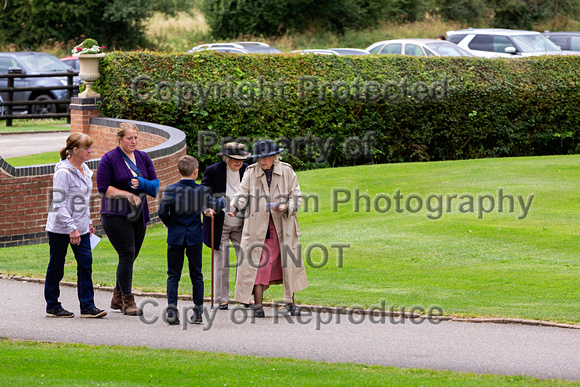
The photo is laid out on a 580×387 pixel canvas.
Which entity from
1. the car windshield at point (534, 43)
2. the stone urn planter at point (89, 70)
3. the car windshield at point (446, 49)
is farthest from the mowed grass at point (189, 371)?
the car windshield at point (534, 43)

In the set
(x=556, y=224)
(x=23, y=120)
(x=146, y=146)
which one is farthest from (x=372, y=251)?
(x=23, y=120)

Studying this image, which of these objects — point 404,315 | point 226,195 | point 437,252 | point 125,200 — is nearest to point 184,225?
point 125,200

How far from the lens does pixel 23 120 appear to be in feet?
89.4

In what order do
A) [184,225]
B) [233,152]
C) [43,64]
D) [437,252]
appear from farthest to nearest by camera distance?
[43,64], [437,252], [233,152], [184,225]

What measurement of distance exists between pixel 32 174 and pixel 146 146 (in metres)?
4.78

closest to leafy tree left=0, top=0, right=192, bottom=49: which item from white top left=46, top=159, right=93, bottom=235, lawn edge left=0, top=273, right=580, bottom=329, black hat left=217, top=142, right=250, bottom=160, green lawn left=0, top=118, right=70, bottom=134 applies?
green lawn left=0, top=118, right=70, bottom=134

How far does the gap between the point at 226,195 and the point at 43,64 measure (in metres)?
22.3

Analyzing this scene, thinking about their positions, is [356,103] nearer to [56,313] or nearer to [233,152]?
[233,152]

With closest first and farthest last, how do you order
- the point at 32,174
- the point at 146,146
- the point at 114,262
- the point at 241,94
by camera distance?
1. the point at 114,262
2. the point at 32,174
3. the point at 146,146
4. the point at 241,94

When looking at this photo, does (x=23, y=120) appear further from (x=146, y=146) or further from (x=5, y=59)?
(x=146, y=146)

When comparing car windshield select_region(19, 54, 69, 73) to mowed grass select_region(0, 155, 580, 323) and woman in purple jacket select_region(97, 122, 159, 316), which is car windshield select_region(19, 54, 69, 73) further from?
woman in purple jacket select_region(97, 122, 159, 316)

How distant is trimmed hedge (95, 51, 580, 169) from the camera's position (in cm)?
1806

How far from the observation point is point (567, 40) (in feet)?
100

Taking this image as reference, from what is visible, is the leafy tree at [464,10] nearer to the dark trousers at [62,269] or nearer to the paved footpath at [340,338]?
the paved footpath at [340,338]
